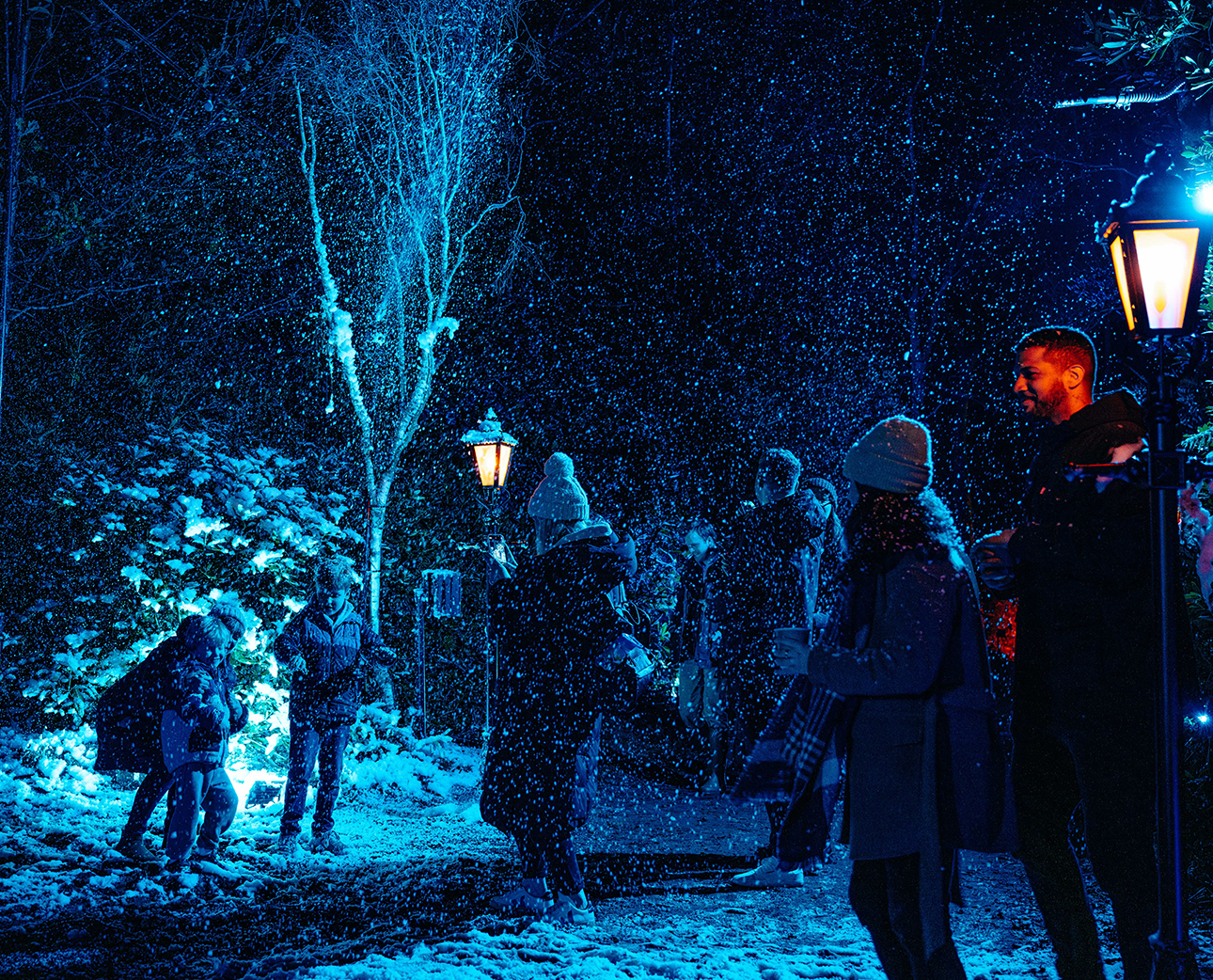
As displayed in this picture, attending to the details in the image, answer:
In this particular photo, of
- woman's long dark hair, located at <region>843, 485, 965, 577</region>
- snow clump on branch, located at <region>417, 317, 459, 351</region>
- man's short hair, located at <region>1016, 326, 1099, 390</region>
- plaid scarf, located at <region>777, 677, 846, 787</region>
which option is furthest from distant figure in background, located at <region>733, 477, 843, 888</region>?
snow clump on branch, located at <region>417, 317, 459, 351</region>

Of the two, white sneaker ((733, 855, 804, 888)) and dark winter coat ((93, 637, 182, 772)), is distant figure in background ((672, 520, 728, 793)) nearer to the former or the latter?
white sneaker ((733, 855, 804, 888))

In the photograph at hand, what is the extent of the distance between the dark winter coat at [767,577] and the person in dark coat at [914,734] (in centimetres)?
268

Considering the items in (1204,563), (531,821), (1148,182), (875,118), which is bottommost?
(531,821)

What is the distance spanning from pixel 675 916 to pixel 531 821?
0.83 m

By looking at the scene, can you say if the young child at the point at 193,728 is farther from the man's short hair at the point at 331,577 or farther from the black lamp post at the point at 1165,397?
the black lamp post at the point at 1165,397

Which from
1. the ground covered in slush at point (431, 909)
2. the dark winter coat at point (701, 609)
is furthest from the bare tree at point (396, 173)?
the ground covered in slush at point (431, 909)

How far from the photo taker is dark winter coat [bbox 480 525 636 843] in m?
4.64

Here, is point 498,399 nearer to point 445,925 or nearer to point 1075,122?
point 1075,122

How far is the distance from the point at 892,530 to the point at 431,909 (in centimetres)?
345

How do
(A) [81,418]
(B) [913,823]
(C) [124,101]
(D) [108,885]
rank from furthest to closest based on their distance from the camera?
(C) [124,101]
(A) [81,418]
(D) [108,885]
(B) [913,823]

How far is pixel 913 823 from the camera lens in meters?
2.57

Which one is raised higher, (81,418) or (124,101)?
(124,101)

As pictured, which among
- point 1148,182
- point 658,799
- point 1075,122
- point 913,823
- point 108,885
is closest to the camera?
point 913,823

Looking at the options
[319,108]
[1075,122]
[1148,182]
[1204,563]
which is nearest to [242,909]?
[1204,563]
